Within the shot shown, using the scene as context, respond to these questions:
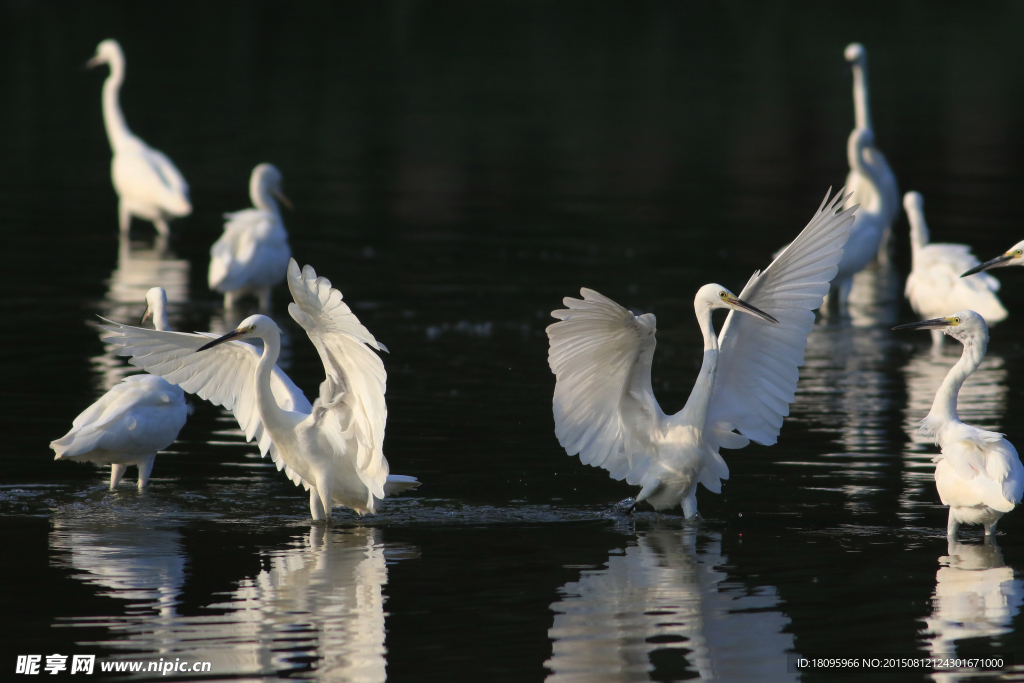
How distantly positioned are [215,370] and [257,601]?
2513 mm

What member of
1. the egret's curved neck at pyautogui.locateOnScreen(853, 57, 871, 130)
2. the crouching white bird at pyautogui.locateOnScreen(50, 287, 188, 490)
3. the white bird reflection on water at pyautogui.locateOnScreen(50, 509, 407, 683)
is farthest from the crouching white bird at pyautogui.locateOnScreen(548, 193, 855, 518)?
the egret's curved neck at pyautogui.locateOnScreen(853, 57, 871, 130)

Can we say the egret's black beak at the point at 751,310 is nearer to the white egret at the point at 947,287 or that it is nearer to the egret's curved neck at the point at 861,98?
the white egret at the point at 947,287

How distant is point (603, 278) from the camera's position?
56.3 ft

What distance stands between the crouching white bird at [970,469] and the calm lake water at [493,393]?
0.25m

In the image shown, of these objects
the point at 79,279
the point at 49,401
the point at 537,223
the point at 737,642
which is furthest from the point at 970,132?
the point at 737,642

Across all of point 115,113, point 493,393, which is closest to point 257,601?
point 493,393

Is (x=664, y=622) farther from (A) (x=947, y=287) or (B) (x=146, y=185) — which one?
(B) (x=146, y=185)

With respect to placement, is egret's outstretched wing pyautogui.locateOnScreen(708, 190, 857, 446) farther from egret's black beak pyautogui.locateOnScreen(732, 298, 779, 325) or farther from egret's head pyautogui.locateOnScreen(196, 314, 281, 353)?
egret's head pyautogui.locateOnScreen(196, 314, 281, 353)

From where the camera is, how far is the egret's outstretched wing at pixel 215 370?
9.09m

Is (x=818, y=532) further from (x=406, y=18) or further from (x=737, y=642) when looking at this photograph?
(x=406, y=18)

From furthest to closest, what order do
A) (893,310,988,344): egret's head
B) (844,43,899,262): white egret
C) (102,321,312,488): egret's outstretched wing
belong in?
(844,43,899,262): white egret, (102,321,312,488): egret's outstretched wing, (893,310,988,344): egret's head

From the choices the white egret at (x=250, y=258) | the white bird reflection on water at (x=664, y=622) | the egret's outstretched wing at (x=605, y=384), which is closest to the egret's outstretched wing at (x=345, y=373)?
the egret's outstretched wing at (x=605, y=384)

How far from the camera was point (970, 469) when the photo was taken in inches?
316

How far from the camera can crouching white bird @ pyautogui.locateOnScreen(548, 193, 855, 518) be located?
8.61 metres
